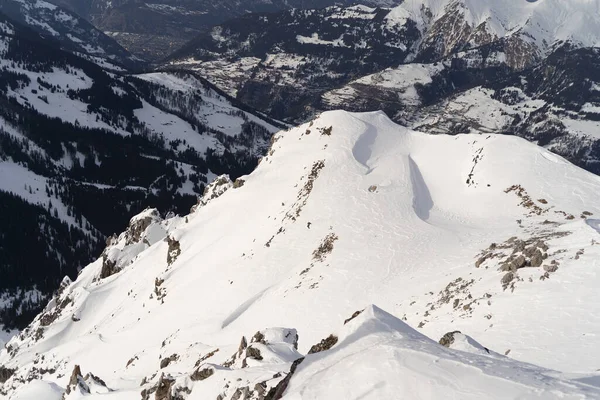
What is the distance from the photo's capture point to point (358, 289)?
1554 inches

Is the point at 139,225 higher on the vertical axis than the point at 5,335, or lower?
higher

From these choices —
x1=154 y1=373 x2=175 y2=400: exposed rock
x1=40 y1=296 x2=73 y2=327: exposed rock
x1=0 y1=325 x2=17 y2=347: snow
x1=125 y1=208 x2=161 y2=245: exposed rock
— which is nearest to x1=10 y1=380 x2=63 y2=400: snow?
x1=154 y1=373 x2=175 y2=400: exposed rock

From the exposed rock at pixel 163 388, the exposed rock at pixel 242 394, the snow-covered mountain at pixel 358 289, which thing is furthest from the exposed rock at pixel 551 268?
the exposed rock at pixel 163 388

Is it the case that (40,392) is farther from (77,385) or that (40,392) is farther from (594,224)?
(594,224)

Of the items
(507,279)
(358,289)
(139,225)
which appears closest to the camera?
(507,279)

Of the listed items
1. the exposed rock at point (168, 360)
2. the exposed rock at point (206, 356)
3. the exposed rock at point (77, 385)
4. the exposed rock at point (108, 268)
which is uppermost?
the exposed rock at point (206, 356)

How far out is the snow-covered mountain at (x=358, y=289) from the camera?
59.5 ft

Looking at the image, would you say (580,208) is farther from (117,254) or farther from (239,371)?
(117,254)

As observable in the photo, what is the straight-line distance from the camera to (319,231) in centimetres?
5056

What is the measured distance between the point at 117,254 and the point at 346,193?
60.8 meters

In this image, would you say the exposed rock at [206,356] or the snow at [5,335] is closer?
the exposed rock at [206,356]

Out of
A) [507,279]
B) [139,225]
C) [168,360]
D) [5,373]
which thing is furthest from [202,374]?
[139,225]

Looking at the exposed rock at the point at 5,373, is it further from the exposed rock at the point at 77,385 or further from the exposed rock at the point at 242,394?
the exposed rock at the point at 242,394

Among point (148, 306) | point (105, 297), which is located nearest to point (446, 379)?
point (148, 306)
